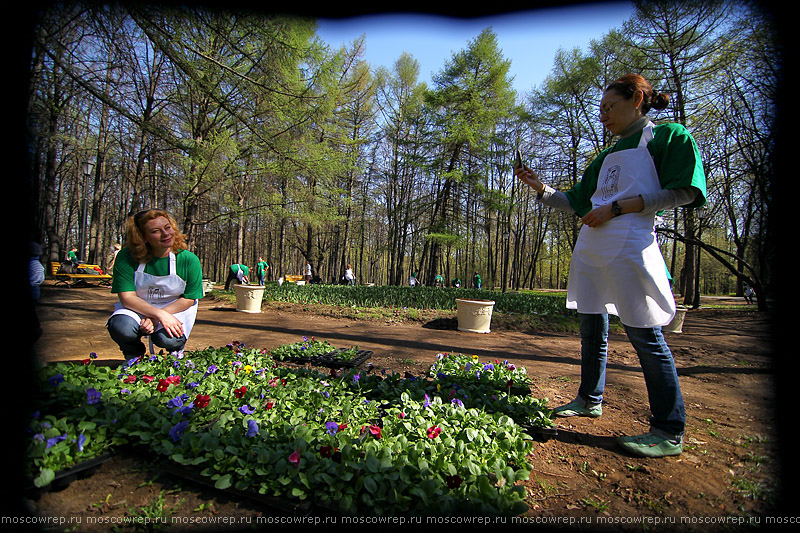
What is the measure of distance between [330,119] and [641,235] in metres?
9.94

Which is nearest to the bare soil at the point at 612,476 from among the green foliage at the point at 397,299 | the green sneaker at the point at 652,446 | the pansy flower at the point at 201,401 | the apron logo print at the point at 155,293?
the green sneaker at the point at 652,446

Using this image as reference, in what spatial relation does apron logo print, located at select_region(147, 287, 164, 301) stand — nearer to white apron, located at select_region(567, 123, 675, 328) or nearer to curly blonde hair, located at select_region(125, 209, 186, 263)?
curly blonde hair, located at select_region(125, 209, 186, 263)

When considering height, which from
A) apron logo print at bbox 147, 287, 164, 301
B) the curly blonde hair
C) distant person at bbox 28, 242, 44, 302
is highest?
the curly blonde hair

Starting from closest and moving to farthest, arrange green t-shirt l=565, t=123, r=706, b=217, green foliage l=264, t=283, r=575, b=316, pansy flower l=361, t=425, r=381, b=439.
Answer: pansy flower l=361, t=425, r=381, b=439, green t-shirt l=565, t=123, r=706, b=217, green foliage l=264, t=283, r=575, b=316

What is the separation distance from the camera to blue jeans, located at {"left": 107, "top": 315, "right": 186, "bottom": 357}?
221 centimetres

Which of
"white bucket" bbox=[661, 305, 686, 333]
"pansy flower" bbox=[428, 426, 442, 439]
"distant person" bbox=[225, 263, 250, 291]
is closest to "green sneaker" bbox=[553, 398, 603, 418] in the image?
"pansy flower" bbox=[428, 426, 442, 439]

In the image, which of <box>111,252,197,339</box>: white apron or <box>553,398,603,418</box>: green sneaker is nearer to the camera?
<box>553,398,603,418</box>: green sneaker

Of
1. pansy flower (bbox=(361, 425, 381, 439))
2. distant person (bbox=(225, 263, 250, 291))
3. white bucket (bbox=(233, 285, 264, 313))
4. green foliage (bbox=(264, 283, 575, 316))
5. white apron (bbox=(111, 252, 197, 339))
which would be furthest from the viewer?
distant person (bbox=(225, 263, 250, 291))

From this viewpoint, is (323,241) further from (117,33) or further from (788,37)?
(788,37)

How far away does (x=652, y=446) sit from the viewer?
1.60 meters

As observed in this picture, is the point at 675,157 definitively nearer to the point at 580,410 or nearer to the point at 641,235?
the point at 641,235

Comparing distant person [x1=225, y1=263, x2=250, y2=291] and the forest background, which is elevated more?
the forest background

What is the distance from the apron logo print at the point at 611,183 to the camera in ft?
5.99

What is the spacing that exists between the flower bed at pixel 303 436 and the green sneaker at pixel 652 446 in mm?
378
